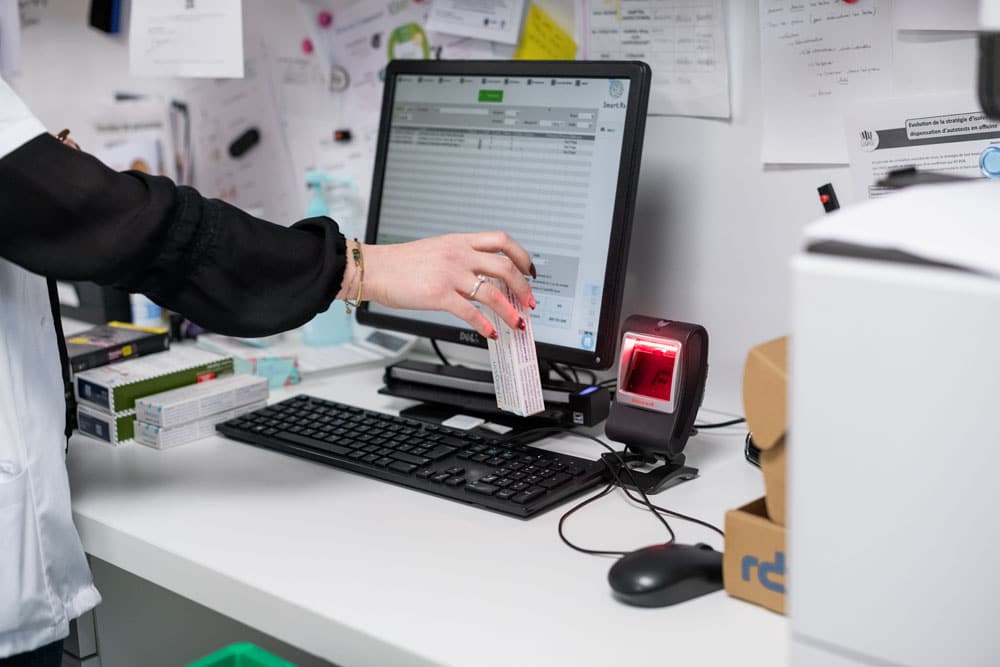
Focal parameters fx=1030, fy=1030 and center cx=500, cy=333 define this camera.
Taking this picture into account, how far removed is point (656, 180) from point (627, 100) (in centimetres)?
17

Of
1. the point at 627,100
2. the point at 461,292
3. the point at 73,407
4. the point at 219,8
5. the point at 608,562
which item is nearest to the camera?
the point at 608,562

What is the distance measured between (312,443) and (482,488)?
0.24 m

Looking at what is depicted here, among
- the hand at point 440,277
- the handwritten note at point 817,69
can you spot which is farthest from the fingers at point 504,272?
the handwritten note at point 817,69

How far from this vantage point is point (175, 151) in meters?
1.92

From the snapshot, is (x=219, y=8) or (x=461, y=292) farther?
(x=219, y=8)

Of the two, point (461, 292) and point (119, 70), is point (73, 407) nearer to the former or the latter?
point (461, 292)

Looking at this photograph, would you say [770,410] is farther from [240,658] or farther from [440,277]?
[240,658]

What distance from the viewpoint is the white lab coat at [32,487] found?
918 millimetres

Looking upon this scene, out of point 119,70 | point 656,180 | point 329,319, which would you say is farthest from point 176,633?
point 119,70

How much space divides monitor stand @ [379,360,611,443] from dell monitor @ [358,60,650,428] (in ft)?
0.13

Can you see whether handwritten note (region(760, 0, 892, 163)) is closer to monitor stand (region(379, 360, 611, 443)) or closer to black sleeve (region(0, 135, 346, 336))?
monitor stand (region(379, 360, 611, 443))

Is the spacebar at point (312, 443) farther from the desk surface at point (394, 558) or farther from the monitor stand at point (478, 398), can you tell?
the monitor stand at point (478, 398)

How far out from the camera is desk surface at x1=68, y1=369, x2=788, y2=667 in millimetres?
763

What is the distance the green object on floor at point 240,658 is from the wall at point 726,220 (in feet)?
2.05
